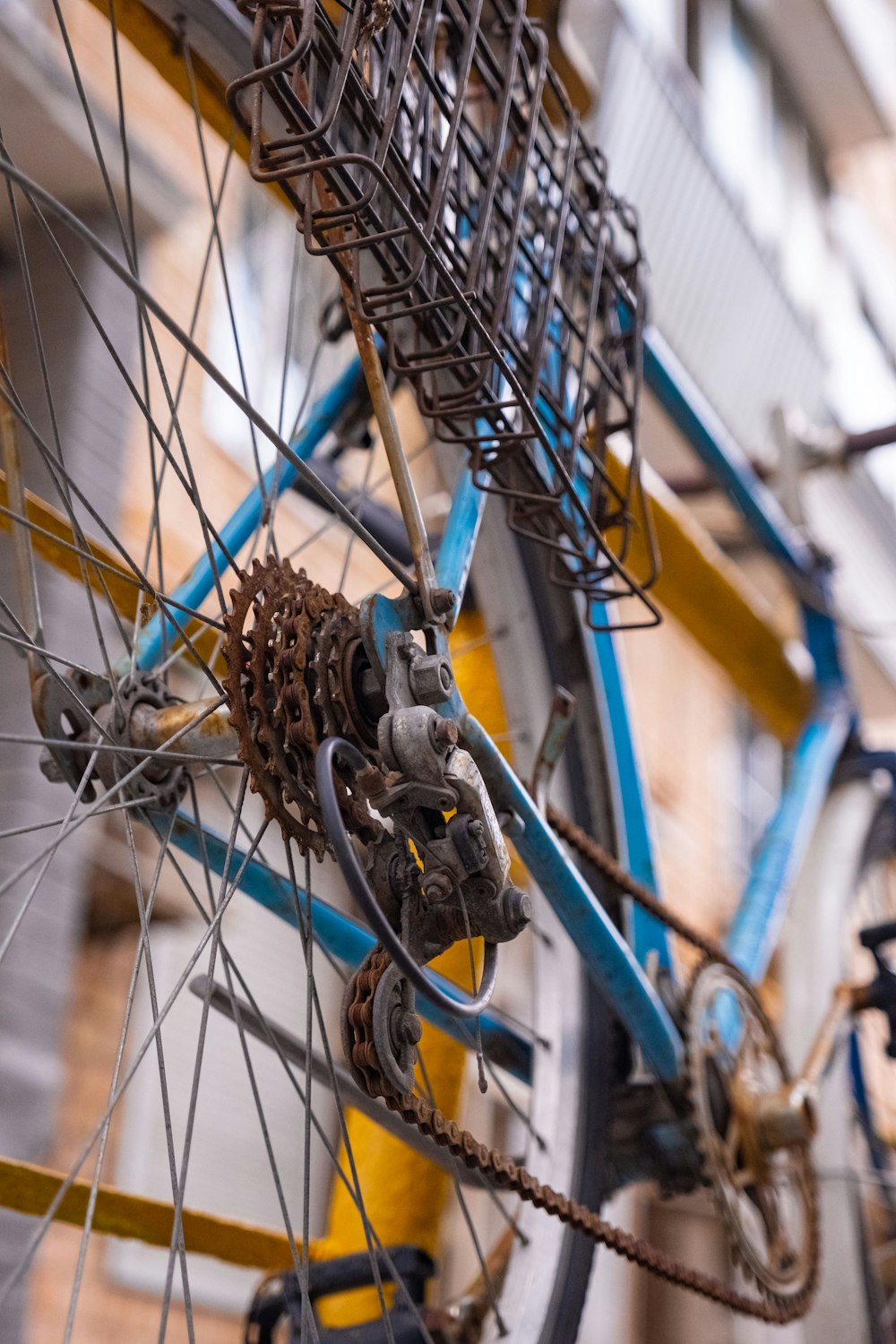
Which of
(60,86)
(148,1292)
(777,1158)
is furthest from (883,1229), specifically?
(60,86)

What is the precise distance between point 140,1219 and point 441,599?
19.3 inches

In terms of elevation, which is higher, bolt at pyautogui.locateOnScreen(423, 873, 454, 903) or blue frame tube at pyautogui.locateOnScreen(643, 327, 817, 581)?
blue frame tube at pyautogui.locateOnScreen(643, 327, 817, 581)

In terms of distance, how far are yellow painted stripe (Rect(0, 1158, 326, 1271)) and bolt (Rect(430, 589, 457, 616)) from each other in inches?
16.5

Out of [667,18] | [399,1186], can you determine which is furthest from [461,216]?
[667,18]

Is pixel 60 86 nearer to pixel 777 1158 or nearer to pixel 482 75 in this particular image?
pixel 482 75

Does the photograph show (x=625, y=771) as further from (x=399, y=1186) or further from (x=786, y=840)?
(x=786, y=840)

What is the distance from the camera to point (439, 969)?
53.4 inches

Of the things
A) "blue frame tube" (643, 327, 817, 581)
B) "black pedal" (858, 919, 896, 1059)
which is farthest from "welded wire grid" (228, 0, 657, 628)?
"black pedal" (858, 919, 896, 1059)

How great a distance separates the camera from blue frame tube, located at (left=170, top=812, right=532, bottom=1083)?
96 cm

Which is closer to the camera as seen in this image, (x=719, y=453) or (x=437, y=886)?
(x=437, y=886)

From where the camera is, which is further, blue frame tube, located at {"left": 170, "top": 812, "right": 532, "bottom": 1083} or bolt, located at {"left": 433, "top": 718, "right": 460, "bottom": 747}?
blue frame tube, located at {"left": 170, "top": 812, "right": 532, "bottom": 1083}

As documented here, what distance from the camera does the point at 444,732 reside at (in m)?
0.77

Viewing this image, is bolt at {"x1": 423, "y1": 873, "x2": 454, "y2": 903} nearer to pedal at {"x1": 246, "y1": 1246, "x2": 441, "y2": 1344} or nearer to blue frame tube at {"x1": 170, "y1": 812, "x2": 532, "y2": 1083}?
blue frame tube at {"x1": 170, "y1": 812, "x2": 532, "y2": 1083}

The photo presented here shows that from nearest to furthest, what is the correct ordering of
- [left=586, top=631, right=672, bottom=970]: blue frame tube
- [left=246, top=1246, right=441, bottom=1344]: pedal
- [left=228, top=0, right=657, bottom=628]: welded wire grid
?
[left=228, top=0, right=657, bottom=628]: welded wire grid, [left=246, top=1246, right=441, bottom=1344]: pedal, [left=586, top=631, right=672, bottom=970]: blue frame tube
